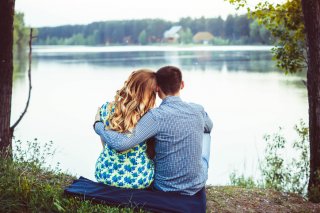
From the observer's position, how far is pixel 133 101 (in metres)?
3.45

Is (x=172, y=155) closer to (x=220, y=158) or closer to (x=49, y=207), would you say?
(x=49, y=207)

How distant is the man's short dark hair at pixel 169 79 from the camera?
3.49m

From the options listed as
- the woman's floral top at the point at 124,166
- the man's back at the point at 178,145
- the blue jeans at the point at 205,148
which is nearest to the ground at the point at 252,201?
the blue jeans at the point at 205,148

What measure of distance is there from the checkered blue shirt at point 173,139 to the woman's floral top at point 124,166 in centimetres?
8

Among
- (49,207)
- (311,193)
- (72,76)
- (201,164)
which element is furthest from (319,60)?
(72,76)

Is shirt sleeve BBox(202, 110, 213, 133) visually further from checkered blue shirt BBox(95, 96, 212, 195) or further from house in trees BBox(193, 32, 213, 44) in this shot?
house in trees BBox(193, 32, 213, 44)

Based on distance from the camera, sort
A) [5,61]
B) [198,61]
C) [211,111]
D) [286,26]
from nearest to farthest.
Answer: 1. [5,61]
2. [286,26]
3. [211,111]
4. [198,61]

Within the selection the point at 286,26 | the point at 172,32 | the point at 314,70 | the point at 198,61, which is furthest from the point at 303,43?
the point at 172,32

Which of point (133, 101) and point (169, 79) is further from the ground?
point (169, 79)

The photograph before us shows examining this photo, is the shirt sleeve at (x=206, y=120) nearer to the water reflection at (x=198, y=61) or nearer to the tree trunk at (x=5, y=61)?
the tree trunk at (x=5, y=61)

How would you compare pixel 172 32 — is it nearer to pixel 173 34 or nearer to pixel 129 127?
pixel 173 34

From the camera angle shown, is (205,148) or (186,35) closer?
(205,148)

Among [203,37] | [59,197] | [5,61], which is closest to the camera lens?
[59,197]

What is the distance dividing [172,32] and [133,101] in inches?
4173
